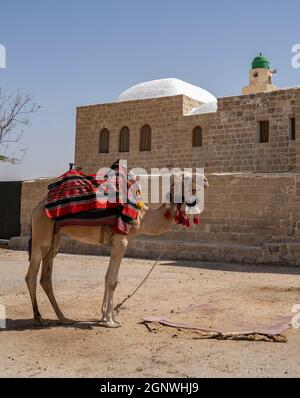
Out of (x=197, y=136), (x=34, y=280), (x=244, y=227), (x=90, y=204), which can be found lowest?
(x=34, y=280)

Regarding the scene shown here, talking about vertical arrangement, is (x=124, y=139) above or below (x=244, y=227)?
above

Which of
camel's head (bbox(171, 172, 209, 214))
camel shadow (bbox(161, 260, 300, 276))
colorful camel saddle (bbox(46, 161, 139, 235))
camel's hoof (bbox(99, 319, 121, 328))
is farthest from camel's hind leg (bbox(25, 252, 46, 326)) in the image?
camel shadow (bbox(161, 260, 300, 276))

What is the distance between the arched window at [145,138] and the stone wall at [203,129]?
25 cm

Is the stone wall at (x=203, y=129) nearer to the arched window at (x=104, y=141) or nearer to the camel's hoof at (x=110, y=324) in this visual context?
the arched window at (x=104, y=141)

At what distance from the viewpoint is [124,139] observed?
22.0 meters

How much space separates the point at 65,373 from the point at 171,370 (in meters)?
0.86

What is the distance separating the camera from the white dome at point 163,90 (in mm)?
22578

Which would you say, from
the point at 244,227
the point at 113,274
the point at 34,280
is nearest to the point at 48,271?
the point at 34,280

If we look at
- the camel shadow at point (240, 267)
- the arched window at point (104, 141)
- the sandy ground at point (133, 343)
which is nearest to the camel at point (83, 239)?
the sandy ground at point (133, 343)

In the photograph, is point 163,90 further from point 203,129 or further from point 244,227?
point 244,227

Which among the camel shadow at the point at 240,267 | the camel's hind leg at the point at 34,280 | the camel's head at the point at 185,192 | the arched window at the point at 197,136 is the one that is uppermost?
the arched window at the point at 197,136

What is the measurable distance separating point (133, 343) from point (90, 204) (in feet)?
5.23

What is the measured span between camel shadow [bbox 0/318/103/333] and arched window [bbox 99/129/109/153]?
17638 mm

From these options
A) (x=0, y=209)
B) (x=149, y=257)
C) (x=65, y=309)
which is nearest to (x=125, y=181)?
(x=65, y=309)
